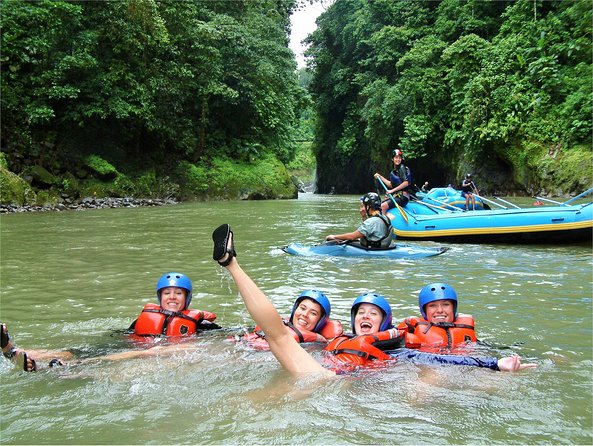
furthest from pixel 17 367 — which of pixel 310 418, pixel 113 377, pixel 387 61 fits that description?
pixel 387 61

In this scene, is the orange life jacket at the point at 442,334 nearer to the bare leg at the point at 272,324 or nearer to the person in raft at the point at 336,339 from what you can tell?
the person in raft at the point at 336,339

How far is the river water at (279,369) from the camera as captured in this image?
2484 mm

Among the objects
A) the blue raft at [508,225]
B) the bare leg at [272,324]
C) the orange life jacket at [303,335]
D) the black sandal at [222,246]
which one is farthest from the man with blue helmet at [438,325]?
the blue raft at [508,225]

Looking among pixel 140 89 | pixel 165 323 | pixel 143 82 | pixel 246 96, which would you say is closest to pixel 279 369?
pixel 165 323

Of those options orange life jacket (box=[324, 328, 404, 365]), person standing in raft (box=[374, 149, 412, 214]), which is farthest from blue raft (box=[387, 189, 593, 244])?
orange life jacket (box=[324, 328, 404, 365])

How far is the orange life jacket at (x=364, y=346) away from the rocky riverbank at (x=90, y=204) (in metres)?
13.3

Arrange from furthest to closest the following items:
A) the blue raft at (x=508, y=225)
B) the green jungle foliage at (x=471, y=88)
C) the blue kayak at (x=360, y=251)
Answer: the green jungle foliage at (x=471, y=88), the blue raft at (x=508, y=225), the blue kayak at (x=360, y=251)

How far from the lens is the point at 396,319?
15.3 feet

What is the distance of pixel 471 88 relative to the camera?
1947cm

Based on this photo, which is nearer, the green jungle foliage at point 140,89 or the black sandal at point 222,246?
the black sandal at point 222,246

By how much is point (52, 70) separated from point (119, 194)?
4.43 meters

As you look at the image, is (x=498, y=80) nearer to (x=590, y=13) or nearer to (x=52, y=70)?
(x=590, y=13)

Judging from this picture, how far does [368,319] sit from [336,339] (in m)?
0.27

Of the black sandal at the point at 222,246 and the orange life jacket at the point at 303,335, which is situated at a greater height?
the black sandal at the point at 222,246
